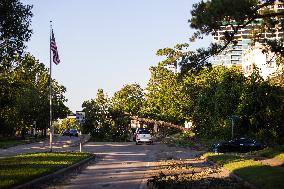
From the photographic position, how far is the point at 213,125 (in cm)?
5378

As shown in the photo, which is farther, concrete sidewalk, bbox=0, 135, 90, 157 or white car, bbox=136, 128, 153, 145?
white car, bbox=136, 128, 153, 145

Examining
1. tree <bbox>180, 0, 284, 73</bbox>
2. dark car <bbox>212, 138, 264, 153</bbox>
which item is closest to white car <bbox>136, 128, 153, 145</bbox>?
dark car <bbox>212, 138, 264, 153</bbox>

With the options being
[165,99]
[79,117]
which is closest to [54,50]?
[79,117]

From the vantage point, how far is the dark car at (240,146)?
36.5 m

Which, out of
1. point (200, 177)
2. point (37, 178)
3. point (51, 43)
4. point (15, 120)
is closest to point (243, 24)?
point (200, 177)

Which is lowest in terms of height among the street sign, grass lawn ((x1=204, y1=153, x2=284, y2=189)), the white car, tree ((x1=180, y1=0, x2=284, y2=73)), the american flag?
grass lawn ((x1=204, y1=153, x2=284, y2=189))

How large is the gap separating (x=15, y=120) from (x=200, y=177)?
183 feet

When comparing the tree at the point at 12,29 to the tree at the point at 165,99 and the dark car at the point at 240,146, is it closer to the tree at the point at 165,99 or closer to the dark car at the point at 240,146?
the dark car at the point at 240,146

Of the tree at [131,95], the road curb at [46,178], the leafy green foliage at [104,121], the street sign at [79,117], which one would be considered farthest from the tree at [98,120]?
the road curb at [46,178]

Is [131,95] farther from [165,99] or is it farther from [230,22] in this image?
[230,22]

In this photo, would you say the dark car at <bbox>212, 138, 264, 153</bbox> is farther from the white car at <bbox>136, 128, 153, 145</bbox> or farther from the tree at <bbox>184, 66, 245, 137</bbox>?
the white car at <bbox>136, 128, 153, 145</bbox>

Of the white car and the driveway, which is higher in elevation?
the white car

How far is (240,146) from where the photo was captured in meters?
36.8

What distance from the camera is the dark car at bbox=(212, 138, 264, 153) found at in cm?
3647
